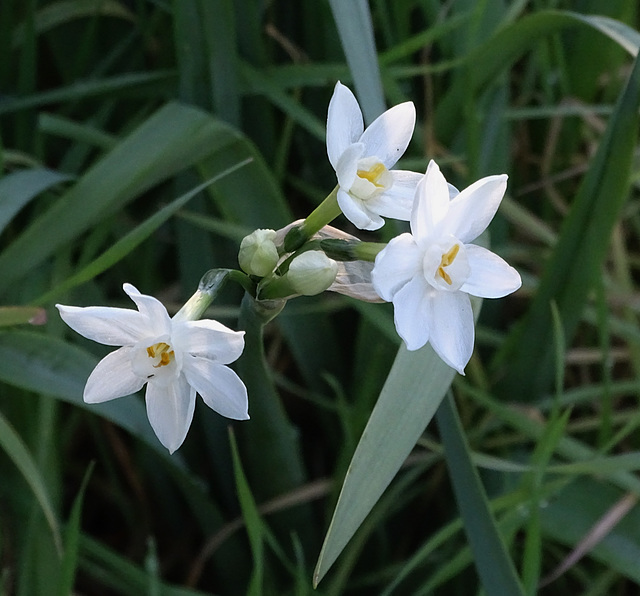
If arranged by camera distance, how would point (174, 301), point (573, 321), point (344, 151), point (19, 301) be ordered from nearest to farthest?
point (344, 151)
point (19, 301)
point (573, 321)
point (174, 301)

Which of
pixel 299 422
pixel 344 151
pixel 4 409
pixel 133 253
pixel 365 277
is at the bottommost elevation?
pixel 299 422

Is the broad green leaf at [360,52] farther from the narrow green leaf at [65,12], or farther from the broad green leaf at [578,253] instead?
the narrow green leaf at [65,12]

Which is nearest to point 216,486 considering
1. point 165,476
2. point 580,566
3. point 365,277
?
point 165,476

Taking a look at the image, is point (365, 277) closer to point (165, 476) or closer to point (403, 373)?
point (403, 373)

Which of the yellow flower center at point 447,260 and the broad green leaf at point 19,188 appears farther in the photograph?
the broad green leaf at point 19,188

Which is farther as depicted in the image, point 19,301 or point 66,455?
point 66,455

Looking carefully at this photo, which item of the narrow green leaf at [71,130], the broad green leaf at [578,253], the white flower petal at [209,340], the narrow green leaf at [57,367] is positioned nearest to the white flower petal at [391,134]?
the white flower petal at [209,340]

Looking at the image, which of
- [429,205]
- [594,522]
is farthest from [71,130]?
[594,522]
